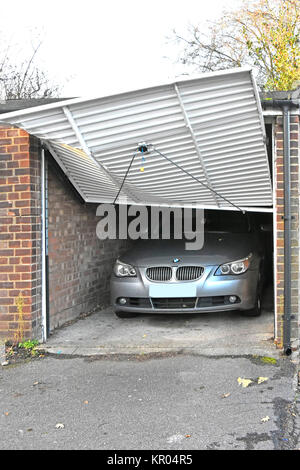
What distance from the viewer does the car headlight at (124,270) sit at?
20.5ft

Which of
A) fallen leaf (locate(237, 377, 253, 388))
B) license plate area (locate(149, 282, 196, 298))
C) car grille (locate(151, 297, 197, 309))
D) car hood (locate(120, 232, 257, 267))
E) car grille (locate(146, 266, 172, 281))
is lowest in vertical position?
fallen leaf (locate(237, 377, 253, 388))

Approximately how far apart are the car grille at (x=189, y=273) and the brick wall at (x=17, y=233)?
5.99ft

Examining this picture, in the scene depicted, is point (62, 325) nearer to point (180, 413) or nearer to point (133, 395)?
point (133, 395)

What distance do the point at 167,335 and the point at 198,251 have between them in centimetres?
125

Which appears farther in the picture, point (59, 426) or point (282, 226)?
point (282, 226)

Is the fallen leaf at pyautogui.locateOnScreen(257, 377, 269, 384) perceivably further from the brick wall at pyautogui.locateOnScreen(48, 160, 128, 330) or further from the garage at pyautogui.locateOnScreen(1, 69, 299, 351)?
the brick wall at pyautogui.locateOnScreen(48, 160, 128, 330)

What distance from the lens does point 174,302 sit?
5.93 meters

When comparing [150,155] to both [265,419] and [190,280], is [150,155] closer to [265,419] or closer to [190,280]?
[190,280]

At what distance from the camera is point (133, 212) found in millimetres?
8430

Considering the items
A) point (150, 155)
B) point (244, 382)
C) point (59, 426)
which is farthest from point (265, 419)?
point (150, 155)

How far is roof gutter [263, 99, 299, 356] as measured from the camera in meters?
4.73

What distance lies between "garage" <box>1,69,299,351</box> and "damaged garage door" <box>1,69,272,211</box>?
0.03ft

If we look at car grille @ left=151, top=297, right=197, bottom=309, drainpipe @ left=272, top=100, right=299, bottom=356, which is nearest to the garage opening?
car grille @ left=151, top=297, right=197, bottom=309

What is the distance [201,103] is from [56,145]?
74.5 inches
